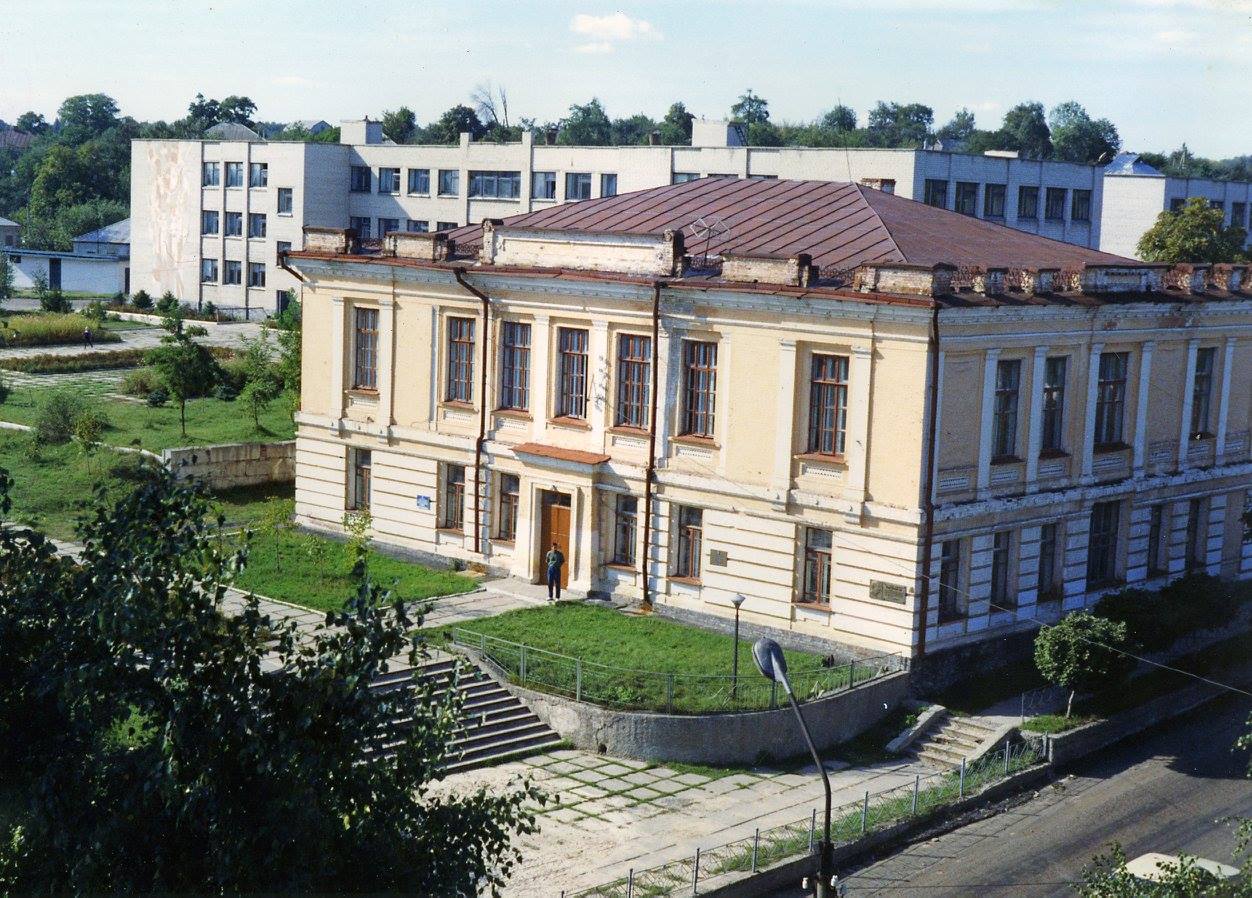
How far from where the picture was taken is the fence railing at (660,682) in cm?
3003

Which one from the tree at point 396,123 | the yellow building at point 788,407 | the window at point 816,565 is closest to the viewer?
the yellow building at point 788,407

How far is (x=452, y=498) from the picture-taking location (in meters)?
40.2

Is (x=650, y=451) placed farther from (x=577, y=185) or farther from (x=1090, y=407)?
(x=577, y=185)

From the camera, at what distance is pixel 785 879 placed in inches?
977

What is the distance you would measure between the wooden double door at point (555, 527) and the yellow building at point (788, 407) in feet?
0.30

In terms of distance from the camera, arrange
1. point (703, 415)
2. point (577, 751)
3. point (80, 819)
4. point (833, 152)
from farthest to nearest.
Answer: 1. point (833, 152)
2. point (703, 415)
3. point (577, 751)
4. point (80, 819)

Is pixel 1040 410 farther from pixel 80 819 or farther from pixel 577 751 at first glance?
pixel 80 819

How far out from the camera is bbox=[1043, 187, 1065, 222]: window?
76750 mm

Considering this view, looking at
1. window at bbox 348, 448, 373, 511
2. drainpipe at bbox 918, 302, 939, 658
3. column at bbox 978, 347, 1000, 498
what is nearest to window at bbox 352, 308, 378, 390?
window at bbox 348, 448, 373, 511

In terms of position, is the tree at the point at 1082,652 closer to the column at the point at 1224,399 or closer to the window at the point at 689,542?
the window at the point at 689,542

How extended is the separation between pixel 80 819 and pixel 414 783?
3018 mm

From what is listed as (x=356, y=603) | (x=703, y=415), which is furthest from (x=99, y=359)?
(x=356, y=603)

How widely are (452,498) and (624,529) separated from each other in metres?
5.23

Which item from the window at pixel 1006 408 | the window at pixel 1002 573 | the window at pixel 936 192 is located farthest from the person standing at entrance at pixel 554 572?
the window at pixel 936 192
